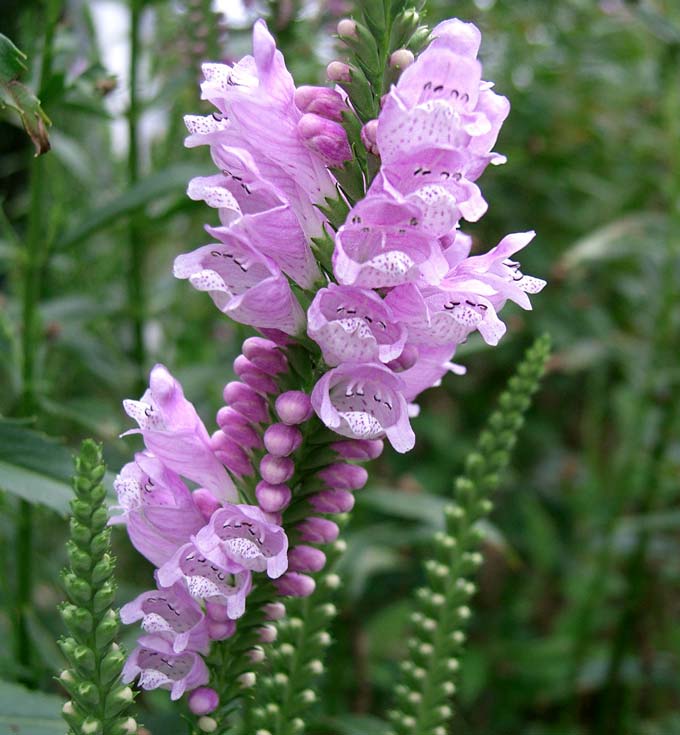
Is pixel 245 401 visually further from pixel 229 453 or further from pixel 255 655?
pixel 255 655

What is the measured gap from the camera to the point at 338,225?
2.96 ft

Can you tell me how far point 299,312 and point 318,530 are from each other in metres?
0.23

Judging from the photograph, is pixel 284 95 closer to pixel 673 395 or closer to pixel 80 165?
pixel 80 165

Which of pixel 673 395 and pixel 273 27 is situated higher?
pixel 273 27

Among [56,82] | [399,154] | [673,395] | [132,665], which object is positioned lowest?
[673,395]

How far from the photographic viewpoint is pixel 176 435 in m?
0.90

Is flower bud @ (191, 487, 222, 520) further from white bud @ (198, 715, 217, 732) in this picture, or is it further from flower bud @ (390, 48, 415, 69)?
flower bud @ (390, 48, 415, 69)

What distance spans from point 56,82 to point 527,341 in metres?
2.13

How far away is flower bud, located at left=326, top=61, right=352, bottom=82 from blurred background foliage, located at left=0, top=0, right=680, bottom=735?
596mm

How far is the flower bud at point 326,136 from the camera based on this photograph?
0.84 meters

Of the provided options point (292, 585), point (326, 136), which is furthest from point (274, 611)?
point (326, 136)

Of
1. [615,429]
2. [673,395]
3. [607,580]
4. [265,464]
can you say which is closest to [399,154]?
[265,464]

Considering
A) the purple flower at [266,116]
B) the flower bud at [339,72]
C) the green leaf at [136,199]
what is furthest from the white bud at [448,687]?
the green leaf at [136,199]

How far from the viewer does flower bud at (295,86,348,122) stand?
2.81 feet
